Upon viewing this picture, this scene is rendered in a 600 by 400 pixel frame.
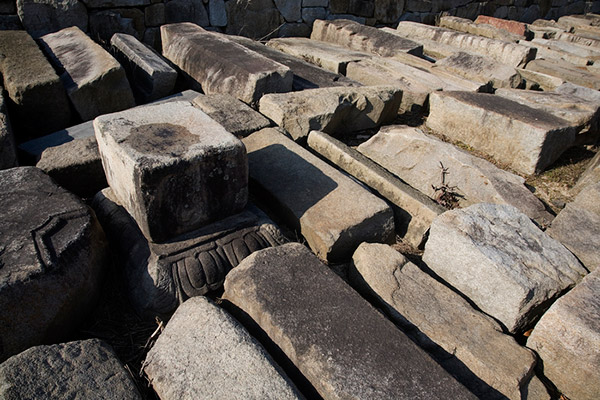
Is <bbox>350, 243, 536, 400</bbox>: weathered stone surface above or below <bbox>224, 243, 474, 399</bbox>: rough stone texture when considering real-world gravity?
below

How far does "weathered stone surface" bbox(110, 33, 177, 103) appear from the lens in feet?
11.8

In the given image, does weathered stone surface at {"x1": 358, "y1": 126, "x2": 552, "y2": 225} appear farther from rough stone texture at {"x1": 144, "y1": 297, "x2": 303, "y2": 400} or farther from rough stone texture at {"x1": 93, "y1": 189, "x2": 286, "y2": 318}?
rough stone texture at {"x1": 144, "y1": 297, "x2": 303, "y2": 400}

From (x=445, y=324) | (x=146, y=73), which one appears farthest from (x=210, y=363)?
(x=146, y=73)

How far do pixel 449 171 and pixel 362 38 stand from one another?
11.2 feet

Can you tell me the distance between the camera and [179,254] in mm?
2045

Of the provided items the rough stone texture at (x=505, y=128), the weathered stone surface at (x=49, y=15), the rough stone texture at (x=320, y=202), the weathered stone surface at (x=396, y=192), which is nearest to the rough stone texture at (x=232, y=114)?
the rough stone texture at (x=320, y=202)

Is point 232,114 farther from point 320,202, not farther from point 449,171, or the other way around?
point 449,171

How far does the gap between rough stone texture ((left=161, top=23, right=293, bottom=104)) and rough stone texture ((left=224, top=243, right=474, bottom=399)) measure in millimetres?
2050

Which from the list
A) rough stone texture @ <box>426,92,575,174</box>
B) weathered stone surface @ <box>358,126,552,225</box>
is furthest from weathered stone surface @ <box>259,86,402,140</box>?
rough stone texture @ <box>426,92,575,174</box>

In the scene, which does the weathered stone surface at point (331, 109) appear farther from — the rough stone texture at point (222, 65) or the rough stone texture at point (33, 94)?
the rough stone texture at point (33, 94)

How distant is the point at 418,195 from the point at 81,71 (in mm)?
2907

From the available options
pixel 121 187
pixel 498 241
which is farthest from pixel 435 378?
pixel 121 187

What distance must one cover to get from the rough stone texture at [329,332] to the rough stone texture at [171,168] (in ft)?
1.39

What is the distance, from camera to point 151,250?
2.03 metres
